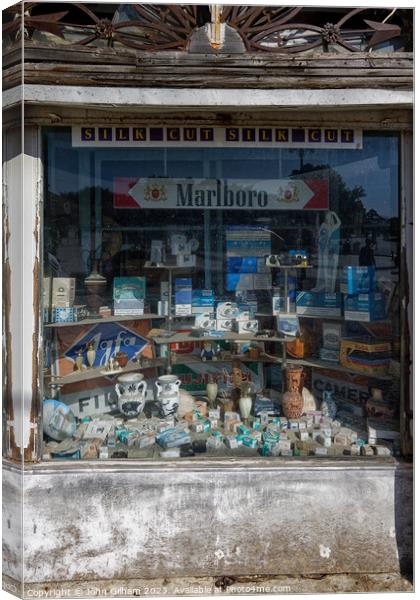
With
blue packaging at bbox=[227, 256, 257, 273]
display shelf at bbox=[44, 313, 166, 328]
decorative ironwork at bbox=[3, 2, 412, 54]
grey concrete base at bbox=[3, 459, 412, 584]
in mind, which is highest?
decorative ironwork at bbox=[3, 2, 412, 54]


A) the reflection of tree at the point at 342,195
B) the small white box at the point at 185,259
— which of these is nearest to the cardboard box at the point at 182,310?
the small white box at the point at 185,259

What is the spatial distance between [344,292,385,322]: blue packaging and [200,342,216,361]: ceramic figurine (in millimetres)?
1094

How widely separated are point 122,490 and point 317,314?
1974 mm

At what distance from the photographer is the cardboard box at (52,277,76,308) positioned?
375cm

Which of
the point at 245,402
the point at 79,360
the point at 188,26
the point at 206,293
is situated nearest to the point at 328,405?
the point at 245,402

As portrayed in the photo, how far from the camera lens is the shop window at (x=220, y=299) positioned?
12.2 feet

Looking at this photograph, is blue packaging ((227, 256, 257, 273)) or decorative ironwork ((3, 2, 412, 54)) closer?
decorative ironwork ((3, 2, 412, 54))

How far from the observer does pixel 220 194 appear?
12.7 ft

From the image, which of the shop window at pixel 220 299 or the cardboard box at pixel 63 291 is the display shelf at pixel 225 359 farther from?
the cardboard box at pixel 63 291

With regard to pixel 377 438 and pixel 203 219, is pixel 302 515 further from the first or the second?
pixel 203 219

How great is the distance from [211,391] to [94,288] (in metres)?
1.24

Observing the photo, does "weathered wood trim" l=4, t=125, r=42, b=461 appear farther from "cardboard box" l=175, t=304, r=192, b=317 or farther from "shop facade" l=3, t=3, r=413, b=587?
"cardboard box" l=175, t=304, r=192, b=317

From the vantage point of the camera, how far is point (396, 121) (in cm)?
353

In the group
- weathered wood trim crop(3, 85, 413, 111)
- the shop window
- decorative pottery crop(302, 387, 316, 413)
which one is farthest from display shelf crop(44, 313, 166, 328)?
weathered wood trim crop(3, 85, 413, 111)
